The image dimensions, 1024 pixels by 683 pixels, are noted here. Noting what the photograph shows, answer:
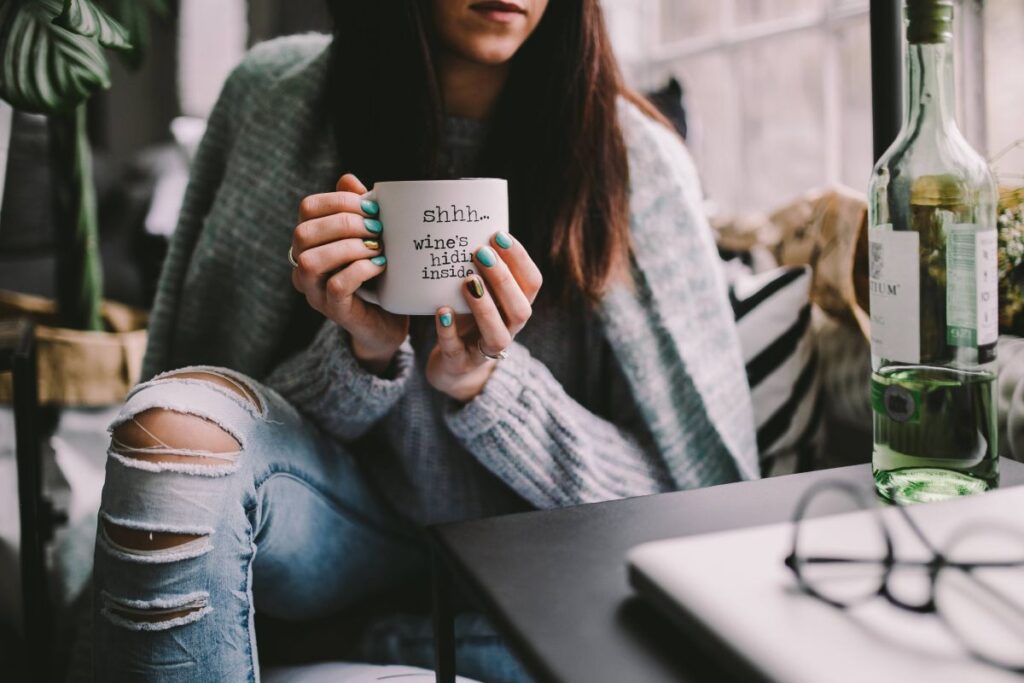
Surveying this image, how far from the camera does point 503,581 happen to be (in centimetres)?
45

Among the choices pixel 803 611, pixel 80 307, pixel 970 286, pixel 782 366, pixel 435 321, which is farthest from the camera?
pixel 80 307

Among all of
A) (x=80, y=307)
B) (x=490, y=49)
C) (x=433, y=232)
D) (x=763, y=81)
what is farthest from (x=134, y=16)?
(x=763, y=81)

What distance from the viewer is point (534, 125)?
99 cm

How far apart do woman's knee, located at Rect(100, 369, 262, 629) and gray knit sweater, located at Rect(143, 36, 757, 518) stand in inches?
6.5

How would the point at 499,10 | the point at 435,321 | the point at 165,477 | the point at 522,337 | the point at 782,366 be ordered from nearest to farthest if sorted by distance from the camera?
1. the point at 165,477
2. the point at 435,321
3. the point at 499,10
4. the point at 522,337
5. the point at 782,366

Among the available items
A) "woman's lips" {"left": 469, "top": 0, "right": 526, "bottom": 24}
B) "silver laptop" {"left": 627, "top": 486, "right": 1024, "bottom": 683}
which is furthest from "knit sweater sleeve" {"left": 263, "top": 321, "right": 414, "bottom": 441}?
"silver laptop" {"left": 627, "top": 486, "right": 1024, "bottom": 683}

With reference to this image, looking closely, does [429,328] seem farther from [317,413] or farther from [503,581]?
[503,581]

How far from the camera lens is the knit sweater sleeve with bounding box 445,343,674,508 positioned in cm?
79

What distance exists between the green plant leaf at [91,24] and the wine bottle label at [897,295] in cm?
72

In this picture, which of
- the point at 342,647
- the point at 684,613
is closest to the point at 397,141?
the point at 342,647

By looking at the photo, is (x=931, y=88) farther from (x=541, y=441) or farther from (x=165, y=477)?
(x=165, y=477)

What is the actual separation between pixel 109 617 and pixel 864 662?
535 mm

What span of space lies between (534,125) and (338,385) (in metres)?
0.39

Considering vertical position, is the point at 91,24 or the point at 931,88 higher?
the point at 91,24
